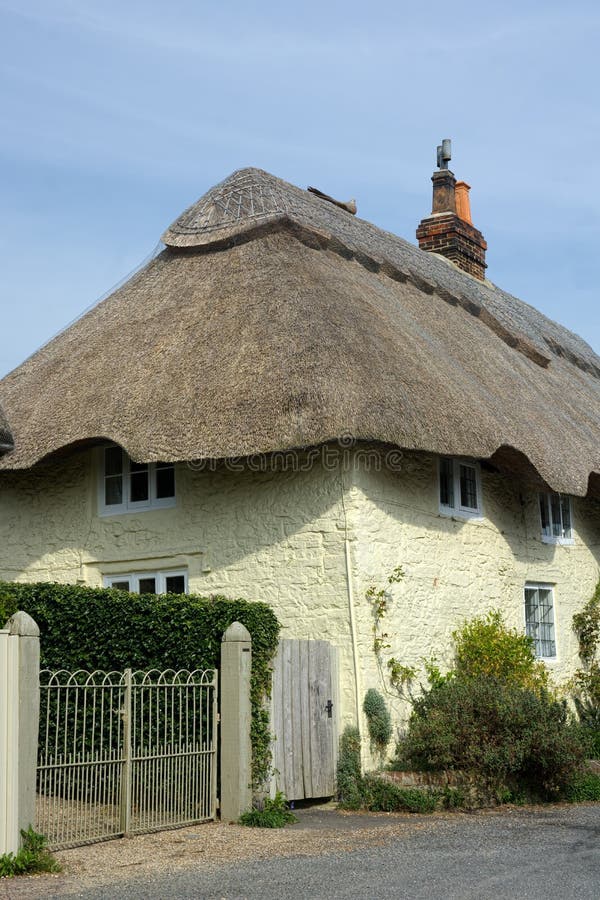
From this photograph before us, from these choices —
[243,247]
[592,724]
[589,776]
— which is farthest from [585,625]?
[243,247]

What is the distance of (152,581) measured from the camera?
48.1 feet

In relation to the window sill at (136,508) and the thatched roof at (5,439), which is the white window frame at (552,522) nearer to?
the window sill at (136,508)

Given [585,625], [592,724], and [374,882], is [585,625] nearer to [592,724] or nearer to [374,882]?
[592,724]

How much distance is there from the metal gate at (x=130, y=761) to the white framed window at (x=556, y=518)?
8030 millimetres

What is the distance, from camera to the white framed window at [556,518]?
17281 millimetres

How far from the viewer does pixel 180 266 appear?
667 inches

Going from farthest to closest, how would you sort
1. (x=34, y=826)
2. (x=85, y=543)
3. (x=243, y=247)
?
(x=243, y=247) → (x=85, y=543) → (x=34, y=826)

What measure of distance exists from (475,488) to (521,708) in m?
4.25

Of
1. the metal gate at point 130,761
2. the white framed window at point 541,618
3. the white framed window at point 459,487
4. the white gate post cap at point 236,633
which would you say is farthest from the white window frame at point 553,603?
the metal gate at point 130,761

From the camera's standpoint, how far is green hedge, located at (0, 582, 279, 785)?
37.1 ft

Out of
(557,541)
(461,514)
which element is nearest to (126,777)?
(461,514)

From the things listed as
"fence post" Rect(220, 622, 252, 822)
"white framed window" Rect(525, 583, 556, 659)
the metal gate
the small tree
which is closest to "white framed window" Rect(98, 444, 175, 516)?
the metal gate

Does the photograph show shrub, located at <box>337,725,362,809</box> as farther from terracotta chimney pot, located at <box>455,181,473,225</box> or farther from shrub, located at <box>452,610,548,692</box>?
terracotta chimney pot, located at <box>455,181,473,225</box>

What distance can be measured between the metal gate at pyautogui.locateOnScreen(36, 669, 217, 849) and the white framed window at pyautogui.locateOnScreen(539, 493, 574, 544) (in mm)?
8030
